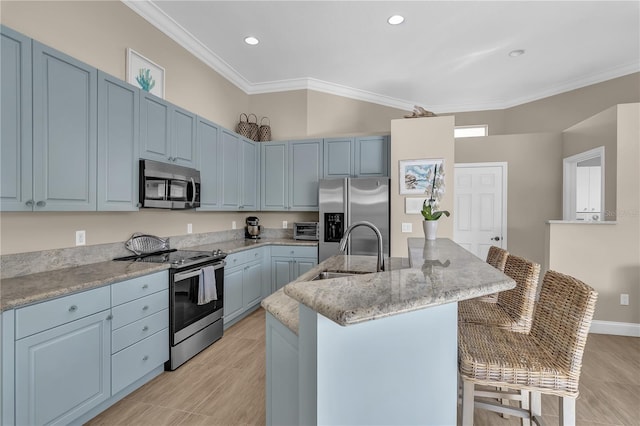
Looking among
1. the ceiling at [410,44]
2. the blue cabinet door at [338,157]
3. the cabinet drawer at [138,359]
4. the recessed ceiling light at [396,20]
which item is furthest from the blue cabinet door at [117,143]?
the recessed ceiling light at [396,20]

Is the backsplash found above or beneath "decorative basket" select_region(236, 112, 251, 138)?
beneath

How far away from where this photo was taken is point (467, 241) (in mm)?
4762

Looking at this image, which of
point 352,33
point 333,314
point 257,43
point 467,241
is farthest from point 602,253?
point 257,43

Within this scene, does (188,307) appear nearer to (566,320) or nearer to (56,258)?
(56,258)

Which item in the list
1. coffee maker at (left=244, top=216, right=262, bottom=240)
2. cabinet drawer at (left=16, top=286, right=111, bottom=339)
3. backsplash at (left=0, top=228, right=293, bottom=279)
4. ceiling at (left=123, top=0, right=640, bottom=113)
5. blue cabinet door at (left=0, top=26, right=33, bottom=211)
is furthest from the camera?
coffee maker at (left=244, top=216, right=262, bottom=240)

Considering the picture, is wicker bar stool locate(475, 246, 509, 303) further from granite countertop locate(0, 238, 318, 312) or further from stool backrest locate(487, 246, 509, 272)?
granite countertop locate(0, 238, 318, 312)

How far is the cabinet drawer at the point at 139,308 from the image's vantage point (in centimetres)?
198

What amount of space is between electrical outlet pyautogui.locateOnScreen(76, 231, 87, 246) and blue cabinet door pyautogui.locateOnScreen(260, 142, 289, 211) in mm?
2376

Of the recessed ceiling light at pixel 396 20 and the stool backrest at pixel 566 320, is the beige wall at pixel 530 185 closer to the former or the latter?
the recessed ceiling light at pixel 396 20

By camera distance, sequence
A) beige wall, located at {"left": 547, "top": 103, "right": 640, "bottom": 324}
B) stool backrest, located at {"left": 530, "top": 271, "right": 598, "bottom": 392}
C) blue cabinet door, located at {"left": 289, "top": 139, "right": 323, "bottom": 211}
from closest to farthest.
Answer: stool backrest, located at {"left": 530, "top": 271, "right": 598, "bottom": 392} → beige wall, located at {"left": 547, "top": 103, "right": 640, "bottom": 324} → blue cabinet door, located at {"left": 289, "top": 139, "right": 323, "bottom": 211}

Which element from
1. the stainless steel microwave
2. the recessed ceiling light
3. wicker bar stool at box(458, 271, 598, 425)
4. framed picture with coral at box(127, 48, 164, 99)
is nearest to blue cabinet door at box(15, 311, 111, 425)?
the stainless steel microwave

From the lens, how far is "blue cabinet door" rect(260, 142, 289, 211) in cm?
442

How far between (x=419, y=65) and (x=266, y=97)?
234 cm

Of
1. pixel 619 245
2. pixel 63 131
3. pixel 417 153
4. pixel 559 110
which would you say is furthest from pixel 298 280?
pixel 559 110
